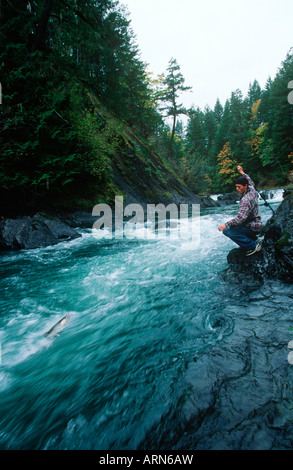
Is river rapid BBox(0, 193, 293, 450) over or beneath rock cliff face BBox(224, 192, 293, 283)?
beneath

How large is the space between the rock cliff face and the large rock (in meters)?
6.31

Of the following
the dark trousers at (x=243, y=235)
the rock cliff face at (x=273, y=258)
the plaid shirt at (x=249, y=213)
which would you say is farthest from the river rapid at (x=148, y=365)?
the plaid shirt at (x=249, y=213)

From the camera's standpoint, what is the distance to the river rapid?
1.40 meters

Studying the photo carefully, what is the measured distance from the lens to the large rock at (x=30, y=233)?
664 centimetres

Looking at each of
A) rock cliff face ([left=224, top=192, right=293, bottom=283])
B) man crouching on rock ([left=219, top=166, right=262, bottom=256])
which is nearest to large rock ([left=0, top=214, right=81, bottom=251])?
man crouching on rock ([left=219, top=166, right=262, bottom=256])

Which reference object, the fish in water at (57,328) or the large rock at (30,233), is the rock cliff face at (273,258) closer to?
the fish in water at (57,328)

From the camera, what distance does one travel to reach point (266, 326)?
7.52 feet

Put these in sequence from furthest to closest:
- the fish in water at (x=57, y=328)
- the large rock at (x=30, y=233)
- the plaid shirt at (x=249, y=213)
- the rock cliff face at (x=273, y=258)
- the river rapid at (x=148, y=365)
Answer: the large rock at (x=30, y=233), the plaid shirt at (x=249, y=213), the rock cliff face at (x=273, y=258), the fish in water at (x=57, y=328), the river rapid at (x=148, y=365)

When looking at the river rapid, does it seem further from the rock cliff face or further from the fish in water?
the rock cliff face

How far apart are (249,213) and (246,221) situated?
0.24 m

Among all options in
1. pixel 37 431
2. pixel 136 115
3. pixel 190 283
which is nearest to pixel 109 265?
pixel 190 283

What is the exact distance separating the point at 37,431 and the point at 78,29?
14866 mm

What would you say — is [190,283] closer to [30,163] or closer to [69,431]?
[69,431]

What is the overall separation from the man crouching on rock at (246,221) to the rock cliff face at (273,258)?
0.67 feet
